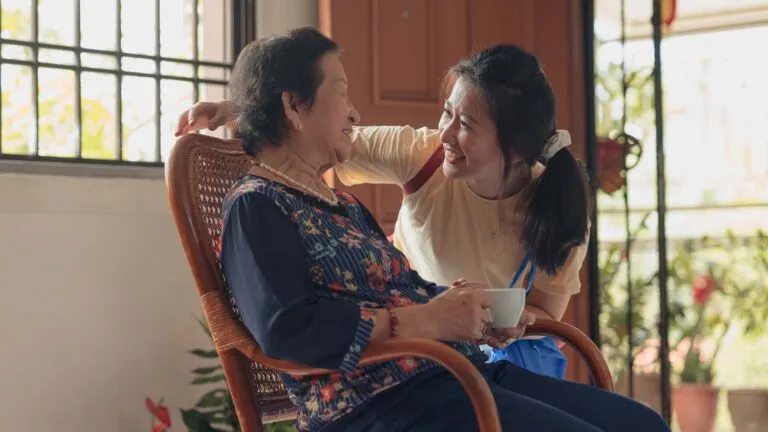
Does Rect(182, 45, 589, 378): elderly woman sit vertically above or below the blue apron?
above

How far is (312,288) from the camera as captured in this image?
1.43 metres

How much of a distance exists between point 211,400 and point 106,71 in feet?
3.27

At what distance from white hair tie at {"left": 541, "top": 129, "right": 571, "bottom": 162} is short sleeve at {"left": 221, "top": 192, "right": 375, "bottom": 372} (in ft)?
2.20

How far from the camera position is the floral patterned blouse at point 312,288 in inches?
54.4

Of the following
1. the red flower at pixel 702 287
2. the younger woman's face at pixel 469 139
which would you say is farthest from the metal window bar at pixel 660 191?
the younger woman's face at pixel 469 139

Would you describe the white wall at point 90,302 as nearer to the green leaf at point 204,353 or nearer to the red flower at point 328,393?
the green leaf at point 204,353

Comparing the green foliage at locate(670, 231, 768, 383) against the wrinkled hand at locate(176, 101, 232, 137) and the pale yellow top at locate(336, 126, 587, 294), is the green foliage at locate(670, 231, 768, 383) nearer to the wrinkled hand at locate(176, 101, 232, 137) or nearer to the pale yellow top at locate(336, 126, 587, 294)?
the pale yellow top at locate(336, 126, 587, 294)

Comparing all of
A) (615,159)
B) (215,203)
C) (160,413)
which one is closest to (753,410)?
(615,159)

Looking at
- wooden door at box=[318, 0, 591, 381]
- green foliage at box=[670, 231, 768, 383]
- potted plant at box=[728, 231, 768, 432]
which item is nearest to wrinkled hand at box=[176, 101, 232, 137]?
wooden door at box=[318, 0, 591, 381]

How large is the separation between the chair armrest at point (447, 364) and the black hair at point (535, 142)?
23.7 inches

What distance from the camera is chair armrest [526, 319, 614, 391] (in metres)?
1.73

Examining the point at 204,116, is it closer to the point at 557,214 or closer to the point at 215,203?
the point at 215,203

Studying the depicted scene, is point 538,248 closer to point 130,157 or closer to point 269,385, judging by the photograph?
point 269,385

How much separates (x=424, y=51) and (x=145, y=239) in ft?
3.55
